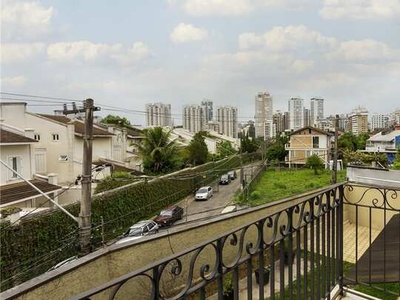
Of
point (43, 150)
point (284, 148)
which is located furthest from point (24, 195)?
point (284, 148)

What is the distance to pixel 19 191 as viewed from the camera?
491 inches

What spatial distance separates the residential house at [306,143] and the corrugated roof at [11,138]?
25.1 m

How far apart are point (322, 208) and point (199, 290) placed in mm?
1240

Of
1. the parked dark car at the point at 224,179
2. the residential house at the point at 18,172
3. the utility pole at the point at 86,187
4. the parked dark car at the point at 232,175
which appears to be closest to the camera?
the utility pole at the point at 86,187

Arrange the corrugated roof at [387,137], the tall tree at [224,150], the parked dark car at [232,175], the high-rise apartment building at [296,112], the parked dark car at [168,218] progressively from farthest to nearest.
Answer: the tall tree at [224,150]
the high-rise apartment building at [296,112]
the corrugated roof at [387,137]
the parked dark car at [232,175]
the parked dark car at [168,218]

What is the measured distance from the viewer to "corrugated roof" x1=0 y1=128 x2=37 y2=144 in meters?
12.9

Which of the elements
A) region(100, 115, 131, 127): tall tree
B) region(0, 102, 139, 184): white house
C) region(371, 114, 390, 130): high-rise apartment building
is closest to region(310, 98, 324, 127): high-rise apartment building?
region(100, 115, 131, 127): tall tree

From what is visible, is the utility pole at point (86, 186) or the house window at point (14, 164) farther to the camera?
the house window at point (14, 164)

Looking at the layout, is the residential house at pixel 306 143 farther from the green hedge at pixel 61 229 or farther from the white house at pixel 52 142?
the white house at pixel 52 142

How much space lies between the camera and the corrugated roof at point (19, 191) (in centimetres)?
1152

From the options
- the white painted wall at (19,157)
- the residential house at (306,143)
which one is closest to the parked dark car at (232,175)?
the residential house at (306,143)

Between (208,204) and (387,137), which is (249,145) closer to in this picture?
(387,137)

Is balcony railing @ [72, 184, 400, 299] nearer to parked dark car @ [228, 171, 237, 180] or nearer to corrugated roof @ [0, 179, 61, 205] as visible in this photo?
corrugated roof @ [0, 179, 61, 205]

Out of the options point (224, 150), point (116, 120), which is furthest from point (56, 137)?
point (224, 150)
